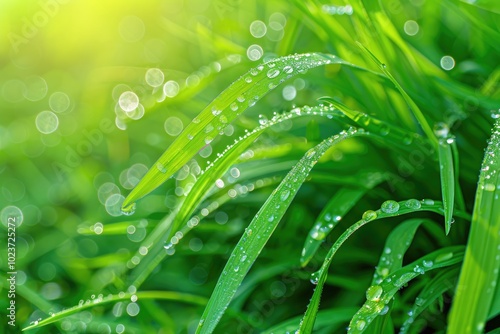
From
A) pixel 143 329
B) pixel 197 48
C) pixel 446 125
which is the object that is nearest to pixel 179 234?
pixel 143 329

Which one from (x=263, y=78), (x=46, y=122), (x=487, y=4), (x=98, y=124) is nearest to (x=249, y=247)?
(x=263, y=78)

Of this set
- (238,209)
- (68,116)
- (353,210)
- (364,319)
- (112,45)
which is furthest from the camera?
(112,45)

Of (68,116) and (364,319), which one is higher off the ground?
(68,116)

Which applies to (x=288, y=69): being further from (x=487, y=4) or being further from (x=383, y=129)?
(x=487, y=4)

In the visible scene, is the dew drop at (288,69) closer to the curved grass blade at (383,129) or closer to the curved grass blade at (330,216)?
the curved grass blade at (383,129)

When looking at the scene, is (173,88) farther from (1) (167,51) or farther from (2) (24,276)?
(1) (167,51)

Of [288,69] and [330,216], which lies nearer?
[288,69]
